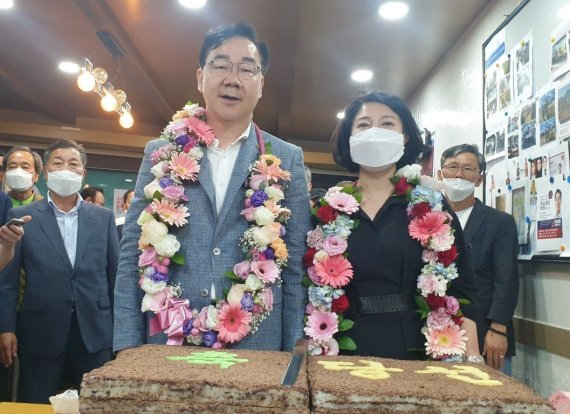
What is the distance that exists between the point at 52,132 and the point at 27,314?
5598 millimetres

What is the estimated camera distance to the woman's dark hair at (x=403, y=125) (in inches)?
67.1

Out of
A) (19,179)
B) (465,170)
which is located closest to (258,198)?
(465,170)

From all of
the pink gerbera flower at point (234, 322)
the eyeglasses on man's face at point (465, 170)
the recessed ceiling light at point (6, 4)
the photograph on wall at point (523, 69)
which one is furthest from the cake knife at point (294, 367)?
the recessed ceiling light at point (6, 4)

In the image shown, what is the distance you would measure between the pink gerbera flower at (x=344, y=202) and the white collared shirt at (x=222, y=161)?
345mm

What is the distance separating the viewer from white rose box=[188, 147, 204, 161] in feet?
4.93

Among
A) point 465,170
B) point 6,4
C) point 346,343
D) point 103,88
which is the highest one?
point 6,4

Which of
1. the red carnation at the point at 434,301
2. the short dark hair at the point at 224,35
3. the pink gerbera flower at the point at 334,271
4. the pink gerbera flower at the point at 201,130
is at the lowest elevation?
the red carnation at the point at 434,301

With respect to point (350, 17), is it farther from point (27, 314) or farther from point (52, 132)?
point (52, 132)

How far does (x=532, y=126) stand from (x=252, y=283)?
1.89m

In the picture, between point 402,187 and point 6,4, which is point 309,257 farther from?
point 6,4

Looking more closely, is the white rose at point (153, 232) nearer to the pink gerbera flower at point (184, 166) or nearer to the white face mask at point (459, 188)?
the pink gerbera flower at point (184, 166)

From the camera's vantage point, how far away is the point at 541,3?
102 inches

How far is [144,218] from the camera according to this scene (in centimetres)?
143

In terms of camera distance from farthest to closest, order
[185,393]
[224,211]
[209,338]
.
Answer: [224,211] < [209,338] < [185,393]
